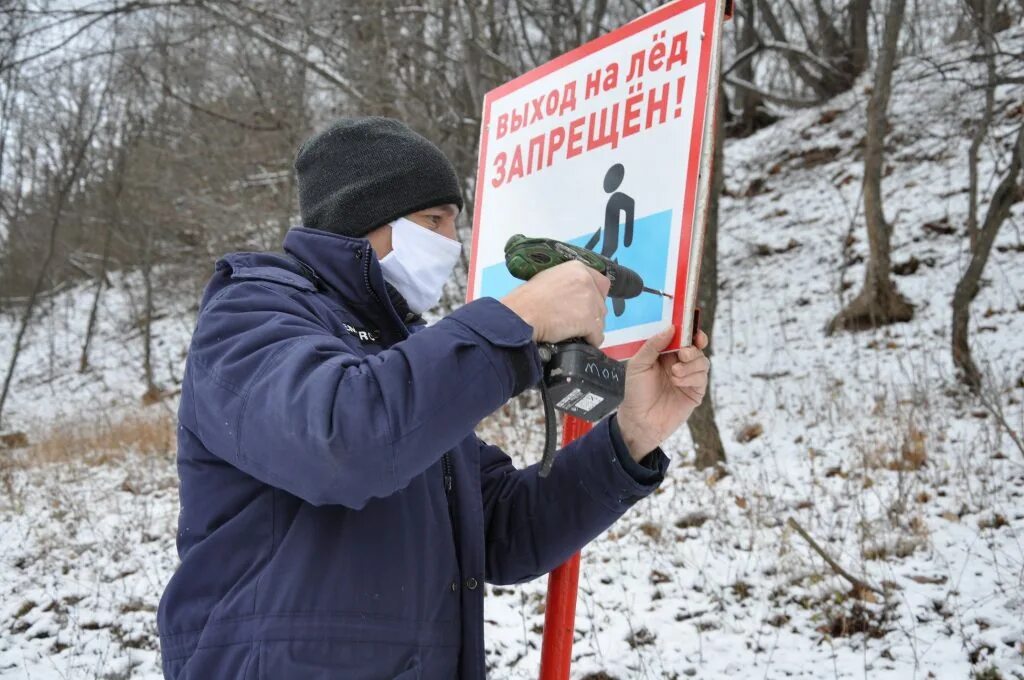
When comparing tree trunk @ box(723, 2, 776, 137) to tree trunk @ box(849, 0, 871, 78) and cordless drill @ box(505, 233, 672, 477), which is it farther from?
cordless drill @ box(505, 233, 672, 477)

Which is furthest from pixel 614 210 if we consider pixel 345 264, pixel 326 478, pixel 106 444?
pixel 106 444

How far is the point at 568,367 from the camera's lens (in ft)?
4.75

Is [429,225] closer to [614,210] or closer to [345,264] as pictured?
[345,264]

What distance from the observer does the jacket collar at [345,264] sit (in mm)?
1632

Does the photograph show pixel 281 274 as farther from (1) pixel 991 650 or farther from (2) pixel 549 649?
(1) pixel 991 650

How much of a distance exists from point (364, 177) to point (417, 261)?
0.22 meters

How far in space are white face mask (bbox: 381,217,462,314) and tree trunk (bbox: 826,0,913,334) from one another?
25.1 feet

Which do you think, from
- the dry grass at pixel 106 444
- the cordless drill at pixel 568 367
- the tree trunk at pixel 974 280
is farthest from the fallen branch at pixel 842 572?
the dry grass at pixel 106 444

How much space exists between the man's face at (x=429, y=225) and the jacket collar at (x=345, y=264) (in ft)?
0.33

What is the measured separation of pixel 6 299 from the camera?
2170 cm

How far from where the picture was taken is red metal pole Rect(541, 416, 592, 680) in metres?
1.88

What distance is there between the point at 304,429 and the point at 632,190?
1187mm

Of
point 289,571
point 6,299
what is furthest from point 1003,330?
point 6,299

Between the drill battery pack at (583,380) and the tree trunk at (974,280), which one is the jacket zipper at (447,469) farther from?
the tree trunk at (974,280)
